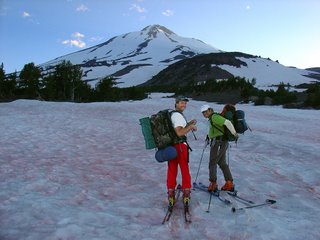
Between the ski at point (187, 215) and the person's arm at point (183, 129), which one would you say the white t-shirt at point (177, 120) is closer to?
the person's arm at point (183, 129)

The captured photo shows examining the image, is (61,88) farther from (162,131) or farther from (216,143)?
(162,131)

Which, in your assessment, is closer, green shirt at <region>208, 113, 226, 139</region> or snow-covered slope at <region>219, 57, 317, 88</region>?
green shirt at <region>208, 113, 226, 139</region>

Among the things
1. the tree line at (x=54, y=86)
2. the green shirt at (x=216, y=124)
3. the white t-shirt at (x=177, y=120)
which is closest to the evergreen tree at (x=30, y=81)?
the tree line at (x=54, y=86)

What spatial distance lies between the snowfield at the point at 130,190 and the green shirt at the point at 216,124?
5.15 feet

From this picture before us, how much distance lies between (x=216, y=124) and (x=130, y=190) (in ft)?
9.66

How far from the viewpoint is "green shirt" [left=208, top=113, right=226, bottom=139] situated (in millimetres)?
8234

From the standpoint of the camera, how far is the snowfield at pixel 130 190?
6723 millimetres

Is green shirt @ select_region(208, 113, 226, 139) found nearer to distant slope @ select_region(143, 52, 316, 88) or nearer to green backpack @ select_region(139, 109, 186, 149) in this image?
green backpack @ select_region(139, 109, 186, 149)

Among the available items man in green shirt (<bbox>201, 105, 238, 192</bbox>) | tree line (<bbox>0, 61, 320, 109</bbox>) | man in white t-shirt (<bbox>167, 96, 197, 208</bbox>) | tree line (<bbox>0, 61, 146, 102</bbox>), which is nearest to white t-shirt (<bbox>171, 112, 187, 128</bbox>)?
man in white t-shirt (<bbox>167, 96, 197, 208</bbox>)

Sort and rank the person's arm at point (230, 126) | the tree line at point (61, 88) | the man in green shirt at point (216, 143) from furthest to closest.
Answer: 1. the tree line at point (61, 88)
2. the man in green shirt at point (216, 143)
3. the person's arm at point (230, 126)

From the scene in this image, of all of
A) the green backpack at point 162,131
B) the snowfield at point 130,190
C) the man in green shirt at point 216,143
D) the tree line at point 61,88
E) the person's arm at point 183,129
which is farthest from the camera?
the tree line at point 61,88

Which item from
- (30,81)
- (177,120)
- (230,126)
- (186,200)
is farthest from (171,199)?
(30,81)

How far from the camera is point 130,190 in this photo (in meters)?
9.39

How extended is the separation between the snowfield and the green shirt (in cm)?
157
